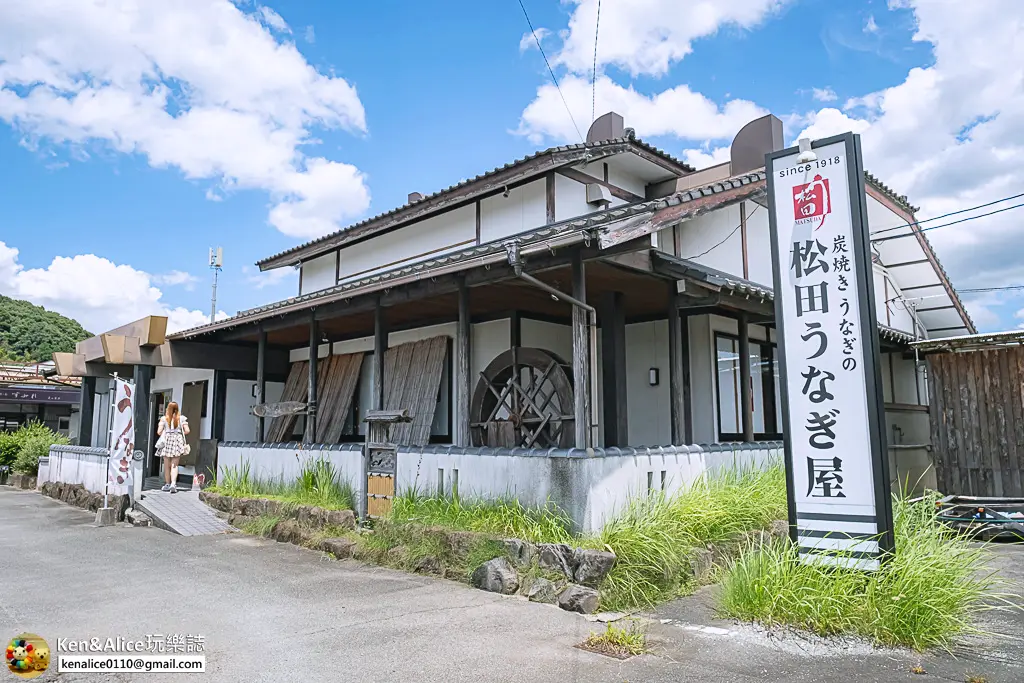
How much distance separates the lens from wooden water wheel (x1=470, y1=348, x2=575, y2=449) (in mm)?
9250

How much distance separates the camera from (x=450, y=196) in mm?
11570

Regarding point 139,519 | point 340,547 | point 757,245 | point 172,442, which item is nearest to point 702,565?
point 340,547

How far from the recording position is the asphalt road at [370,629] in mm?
4031

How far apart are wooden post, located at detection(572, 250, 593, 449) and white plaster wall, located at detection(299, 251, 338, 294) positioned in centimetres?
847

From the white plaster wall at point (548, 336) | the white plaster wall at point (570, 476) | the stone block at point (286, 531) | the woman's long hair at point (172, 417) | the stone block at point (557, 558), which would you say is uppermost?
the white plaster wall at point (548, 336)

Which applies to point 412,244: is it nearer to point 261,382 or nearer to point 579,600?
point 261,382

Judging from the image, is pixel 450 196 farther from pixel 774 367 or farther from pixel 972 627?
pixel 972 627

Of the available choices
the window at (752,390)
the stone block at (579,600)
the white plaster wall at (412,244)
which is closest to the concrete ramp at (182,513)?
the white plaster wall at (412,244)

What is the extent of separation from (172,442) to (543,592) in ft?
26.4

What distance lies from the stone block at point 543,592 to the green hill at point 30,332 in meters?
48.4

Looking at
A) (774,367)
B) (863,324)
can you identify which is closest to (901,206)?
(774,367)

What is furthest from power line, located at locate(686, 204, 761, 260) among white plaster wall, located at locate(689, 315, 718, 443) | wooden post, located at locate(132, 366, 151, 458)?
wooden post, located at locate(132, 366, 151, 458)
